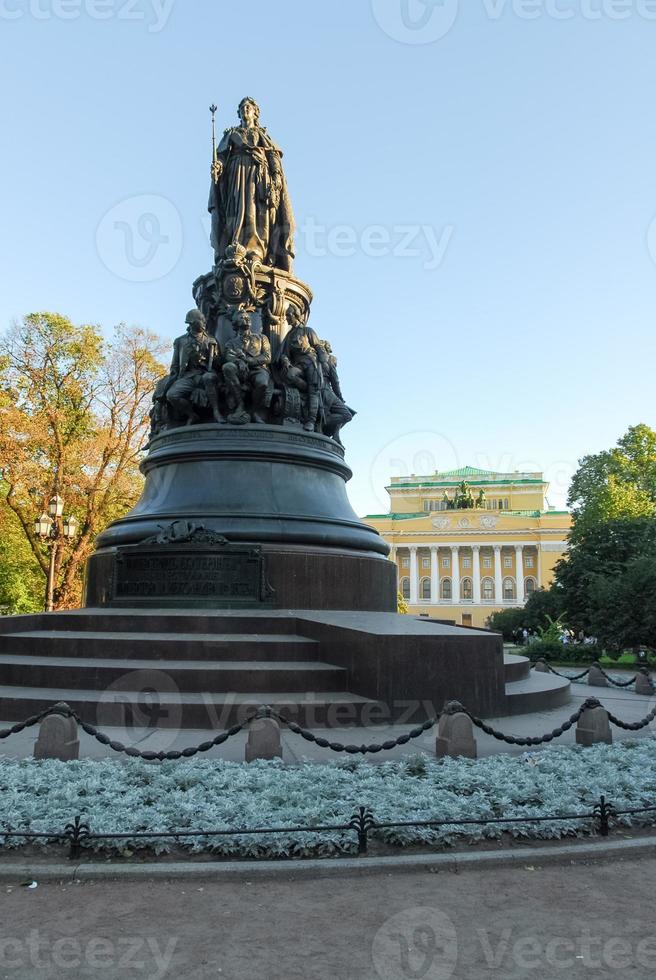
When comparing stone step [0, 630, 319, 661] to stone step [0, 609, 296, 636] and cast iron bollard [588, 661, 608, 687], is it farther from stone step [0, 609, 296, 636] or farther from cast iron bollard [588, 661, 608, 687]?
cast iron bollard [588, 661, 608, 687]

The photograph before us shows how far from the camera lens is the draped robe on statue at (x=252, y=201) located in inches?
637

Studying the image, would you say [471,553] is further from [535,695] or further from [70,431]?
[535,695]

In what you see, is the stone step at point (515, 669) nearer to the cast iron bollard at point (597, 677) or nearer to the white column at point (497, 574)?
the cast iron bollard at point (597, 677)

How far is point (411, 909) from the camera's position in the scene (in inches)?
159

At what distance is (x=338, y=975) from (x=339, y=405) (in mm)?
12677

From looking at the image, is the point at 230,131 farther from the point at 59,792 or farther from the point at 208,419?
the point at 59,792

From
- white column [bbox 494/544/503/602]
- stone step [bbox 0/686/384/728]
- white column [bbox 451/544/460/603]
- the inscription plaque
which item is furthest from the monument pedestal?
white column [bbox 451/544/460/603]

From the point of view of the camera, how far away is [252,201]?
16.3 meters

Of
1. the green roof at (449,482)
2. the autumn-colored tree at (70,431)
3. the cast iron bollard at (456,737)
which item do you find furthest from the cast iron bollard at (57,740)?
the green roof at (449,482)

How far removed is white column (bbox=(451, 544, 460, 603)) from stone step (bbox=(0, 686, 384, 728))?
92.5m

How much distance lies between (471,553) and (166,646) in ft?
303

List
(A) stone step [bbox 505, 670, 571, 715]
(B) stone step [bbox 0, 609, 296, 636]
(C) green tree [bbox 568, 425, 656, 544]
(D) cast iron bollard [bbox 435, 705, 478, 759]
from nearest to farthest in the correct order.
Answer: (D) cast iron bollard [bbox 435, 705, 478, 759], (A) stone step [bbox 505, 670, 571, 715], (B) stone step [bbox 0, 609, 296, 636], (C) green tree [bbox 568, 425, 656, 544]

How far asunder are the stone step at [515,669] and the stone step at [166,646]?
280 centimetres

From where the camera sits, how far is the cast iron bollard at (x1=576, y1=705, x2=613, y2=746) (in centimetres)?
727
